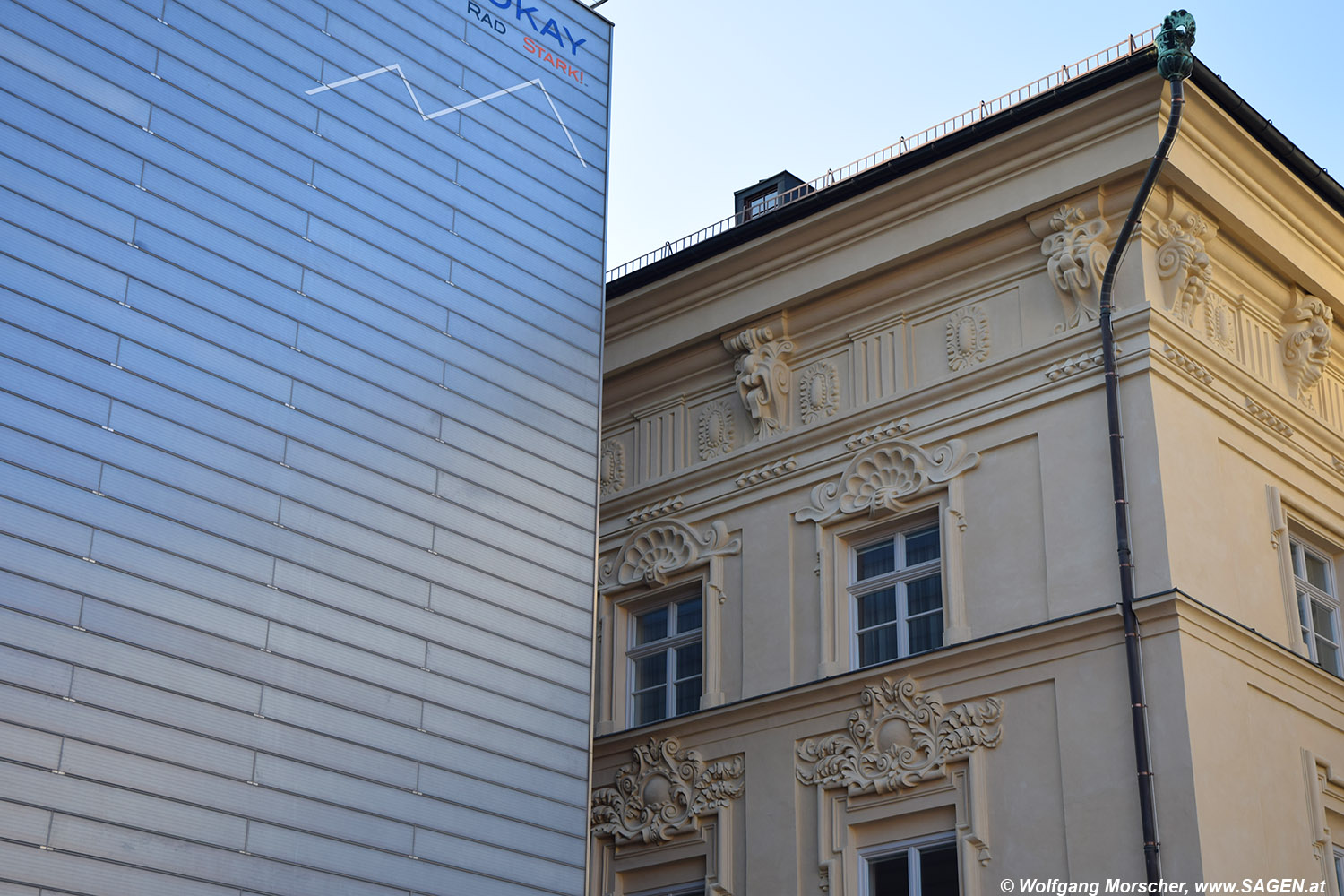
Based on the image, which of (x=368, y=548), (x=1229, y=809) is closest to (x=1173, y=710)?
(x=1229, y=809)

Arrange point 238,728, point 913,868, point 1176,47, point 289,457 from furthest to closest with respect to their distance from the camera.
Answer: point 913,868 < point 1176,47 < point 289,457 < point 238,728

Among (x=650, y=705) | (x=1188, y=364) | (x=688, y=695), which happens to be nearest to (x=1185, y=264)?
(x=1188, y=364)

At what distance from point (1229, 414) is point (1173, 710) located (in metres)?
3.55

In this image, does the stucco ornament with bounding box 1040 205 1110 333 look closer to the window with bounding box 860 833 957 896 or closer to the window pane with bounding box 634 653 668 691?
the window with bounding box 860 833 957 896

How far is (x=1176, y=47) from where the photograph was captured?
14984mm

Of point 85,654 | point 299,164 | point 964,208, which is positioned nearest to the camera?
point 85,654

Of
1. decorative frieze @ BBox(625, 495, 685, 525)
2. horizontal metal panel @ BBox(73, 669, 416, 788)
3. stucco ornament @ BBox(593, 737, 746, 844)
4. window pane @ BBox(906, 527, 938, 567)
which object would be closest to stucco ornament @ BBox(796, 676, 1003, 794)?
stucco ornament @ BBox(593, 737, 746, 844)

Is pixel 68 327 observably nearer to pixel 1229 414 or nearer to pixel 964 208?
pixel 964 208

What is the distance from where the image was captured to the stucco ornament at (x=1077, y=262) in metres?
16.4

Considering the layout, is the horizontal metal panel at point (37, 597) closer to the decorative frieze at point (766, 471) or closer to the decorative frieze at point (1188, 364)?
the decorative frieze at point (766, 471)

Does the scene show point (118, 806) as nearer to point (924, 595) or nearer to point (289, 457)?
point (289, 457)

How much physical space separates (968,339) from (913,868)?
5293 mm

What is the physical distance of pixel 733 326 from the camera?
63.2 feet

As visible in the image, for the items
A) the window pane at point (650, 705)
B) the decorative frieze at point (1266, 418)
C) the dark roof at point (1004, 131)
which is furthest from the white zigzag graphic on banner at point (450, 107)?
the decorative frieze at point (1266, 418)
